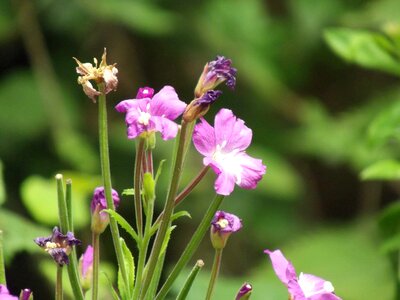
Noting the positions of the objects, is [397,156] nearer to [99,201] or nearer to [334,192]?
[334,192]

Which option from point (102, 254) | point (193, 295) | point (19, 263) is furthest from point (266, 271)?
point (193, 295)

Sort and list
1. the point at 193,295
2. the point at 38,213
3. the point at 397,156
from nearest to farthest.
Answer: the point at 193,295 → the point at 38,213 → the point at 397,156

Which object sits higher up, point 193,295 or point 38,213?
point 38,213

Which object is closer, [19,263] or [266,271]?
[19,263]

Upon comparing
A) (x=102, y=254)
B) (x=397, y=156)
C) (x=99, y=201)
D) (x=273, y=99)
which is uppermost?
(x=273, y=99)

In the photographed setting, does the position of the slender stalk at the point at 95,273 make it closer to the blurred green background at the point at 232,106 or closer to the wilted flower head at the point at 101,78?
the wilted flower head at the point at 101,78

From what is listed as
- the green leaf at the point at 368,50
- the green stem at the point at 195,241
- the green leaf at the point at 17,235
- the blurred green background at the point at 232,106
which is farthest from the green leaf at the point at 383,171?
the blurred green background at the point at 232,106

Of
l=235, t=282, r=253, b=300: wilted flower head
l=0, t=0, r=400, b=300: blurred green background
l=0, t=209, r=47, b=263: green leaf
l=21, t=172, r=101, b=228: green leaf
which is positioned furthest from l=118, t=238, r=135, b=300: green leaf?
l=0, t=0, r=400, b=300: blurred green background
